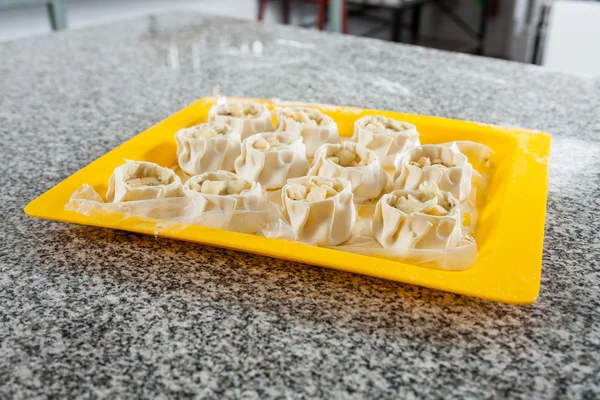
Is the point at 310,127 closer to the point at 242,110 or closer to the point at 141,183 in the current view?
the point at 242,110

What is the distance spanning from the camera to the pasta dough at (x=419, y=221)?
2.42 feet

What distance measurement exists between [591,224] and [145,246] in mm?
633

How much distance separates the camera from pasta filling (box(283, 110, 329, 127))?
1076mm

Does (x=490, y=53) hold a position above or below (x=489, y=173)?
below

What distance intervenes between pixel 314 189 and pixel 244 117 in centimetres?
35

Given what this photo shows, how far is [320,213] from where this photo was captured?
2.54 ft

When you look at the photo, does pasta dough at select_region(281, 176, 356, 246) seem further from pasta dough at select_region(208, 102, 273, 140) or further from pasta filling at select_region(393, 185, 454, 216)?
pasta dough at select_region(208, 102, 273, 140)

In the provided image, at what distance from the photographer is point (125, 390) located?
543mm

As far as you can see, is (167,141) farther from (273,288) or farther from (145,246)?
(273,288)

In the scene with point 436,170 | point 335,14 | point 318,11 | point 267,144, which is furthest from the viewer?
point 318,11

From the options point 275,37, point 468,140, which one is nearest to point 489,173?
point 468,140

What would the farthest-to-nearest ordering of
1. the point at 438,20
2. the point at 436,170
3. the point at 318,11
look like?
the point at 438,20
the point at 318,11
the point at 436,170

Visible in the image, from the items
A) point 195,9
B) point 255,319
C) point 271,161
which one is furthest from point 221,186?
point 195,9

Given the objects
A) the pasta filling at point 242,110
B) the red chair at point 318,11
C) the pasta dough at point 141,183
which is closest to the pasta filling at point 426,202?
the pasta dough at point 141,183
